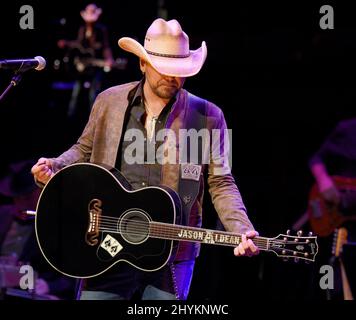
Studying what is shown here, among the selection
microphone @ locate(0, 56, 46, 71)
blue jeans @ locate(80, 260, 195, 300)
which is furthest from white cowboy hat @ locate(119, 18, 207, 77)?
blue jeans @ locate(80, 260, 195, 300)

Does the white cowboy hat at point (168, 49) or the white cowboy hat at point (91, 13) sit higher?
the white cowboy hat at point (91, 13)

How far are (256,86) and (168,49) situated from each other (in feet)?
14.8

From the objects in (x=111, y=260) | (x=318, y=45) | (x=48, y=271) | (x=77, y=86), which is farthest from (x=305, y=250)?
(x=77, y=86)

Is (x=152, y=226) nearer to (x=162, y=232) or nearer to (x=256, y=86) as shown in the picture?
(x=162, y=232)

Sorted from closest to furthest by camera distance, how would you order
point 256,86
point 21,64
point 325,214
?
point 21,64 < point 325,214 < point 256,86

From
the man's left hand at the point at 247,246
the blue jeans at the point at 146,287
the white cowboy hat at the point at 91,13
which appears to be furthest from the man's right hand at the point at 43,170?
the white cowboy hat at the point at 91,13

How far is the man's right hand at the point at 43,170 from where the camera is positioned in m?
4.58

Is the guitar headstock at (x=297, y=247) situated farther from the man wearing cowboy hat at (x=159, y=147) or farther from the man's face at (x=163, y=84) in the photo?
the man's face at (x=163, y=84)

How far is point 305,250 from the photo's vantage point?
4.47m

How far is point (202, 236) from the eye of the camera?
14.5ft

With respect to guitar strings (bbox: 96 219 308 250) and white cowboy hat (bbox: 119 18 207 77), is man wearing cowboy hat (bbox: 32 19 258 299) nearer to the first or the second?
white cowboy hat (bbox: 119 18 207 77)

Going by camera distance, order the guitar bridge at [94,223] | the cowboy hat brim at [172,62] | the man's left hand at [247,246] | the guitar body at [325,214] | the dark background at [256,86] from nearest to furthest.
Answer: the man's left hand at [247,246]
the guitar bridge at [94,223]
the cowboy hat brim at [172,62]
the guitar body at [325,214]
the dark background at [256,86]

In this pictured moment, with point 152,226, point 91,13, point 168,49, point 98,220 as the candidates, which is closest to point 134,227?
point 152,226

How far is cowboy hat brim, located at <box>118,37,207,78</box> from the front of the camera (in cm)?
468
